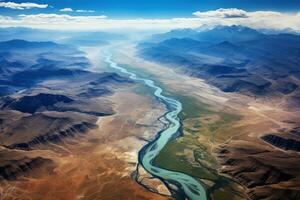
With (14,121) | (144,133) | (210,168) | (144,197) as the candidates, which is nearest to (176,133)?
(144,133)

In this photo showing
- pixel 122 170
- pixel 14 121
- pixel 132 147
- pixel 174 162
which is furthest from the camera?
pixel 14 121

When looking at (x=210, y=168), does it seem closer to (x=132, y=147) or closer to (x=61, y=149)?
(x=132, y=147)

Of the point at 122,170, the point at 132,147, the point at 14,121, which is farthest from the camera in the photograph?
the point at 14,121

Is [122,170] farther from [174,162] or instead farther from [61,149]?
[61,149]

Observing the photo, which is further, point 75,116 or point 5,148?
point 75,116

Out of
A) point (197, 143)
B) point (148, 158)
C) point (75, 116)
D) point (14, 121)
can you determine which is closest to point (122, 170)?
point (148, 158)

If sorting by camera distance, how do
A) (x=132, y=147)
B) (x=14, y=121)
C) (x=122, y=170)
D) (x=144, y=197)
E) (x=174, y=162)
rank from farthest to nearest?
(x=14, y=121) < (x=132, y=147) < (x=174, y=162) < (x=122, y=170) < (x=144, y=197)

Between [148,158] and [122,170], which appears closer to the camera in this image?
[122,170]

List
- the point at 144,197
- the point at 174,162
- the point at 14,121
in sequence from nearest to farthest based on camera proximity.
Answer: the point at 144,197 → the point at 174,162 → the point at 14,121
